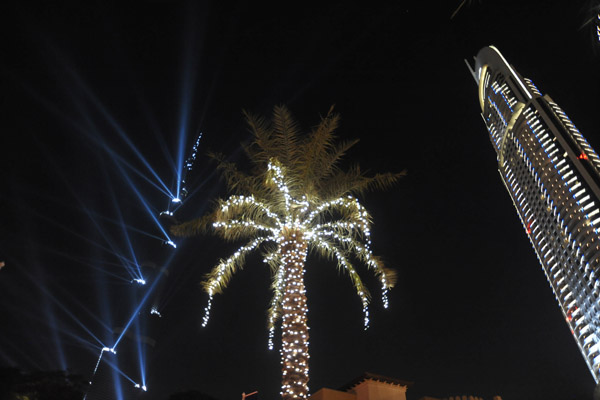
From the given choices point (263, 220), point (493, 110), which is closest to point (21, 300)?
point (263, 220)

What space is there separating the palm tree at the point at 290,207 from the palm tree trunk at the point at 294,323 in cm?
4

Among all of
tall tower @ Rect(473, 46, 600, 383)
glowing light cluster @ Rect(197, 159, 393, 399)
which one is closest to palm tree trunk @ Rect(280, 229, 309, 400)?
glowing light cluster @ Rect(197, 159, 393, 399)

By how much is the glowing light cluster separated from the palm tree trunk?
0.09ft

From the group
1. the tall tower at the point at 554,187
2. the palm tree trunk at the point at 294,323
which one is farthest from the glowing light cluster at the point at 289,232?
the tall tower at the point at 554,187

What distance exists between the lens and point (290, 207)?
12414mm

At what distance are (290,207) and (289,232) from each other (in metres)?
0.70

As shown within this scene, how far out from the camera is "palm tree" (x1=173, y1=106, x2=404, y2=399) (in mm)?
12352

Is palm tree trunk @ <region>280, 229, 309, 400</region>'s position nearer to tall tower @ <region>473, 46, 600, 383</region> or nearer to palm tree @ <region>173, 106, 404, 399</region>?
palm tree @ <region>173, 106, 404, 399</region>

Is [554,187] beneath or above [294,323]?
above

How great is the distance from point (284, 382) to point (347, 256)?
4114mm

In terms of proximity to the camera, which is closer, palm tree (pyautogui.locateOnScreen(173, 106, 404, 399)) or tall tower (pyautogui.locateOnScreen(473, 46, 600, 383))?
palm tree (pyautogui.locateOnScreen(173, 106, 404, 399))

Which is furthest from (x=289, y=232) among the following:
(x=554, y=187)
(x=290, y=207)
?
(x=554, y=187)

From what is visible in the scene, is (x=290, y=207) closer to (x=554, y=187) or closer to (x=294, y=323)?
(x=294, y=323)

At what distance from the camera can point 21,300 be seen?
1075 inches
